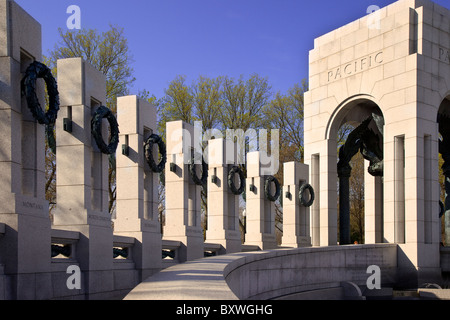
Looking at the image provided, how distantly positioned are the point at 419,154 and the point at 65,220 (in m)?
14.9

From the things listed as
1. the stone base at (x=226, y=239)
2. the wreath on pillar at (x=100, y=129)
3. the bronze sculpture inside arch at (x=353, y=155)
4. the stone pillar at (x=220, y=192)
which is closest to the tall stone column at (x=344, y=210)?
the bronze sculpture inside arch at (x=353, y=155)

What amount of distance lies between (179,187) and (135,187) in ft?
11.9

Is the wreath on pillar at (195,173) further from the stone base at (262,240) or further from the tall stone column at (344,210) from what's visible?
the tall stone column at (344,210)

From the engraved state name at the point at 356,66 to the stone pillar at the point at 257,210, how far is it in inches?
198

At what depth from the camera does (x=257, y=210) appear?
2780 centimetres

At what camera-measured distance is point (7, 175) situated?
36.3 feet

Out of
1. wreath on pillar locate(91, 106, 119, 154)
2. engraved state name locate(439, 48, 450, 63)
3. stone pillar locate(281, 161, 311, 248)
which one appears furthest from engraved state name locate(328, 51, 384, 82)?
wreath on pillar locate(91, 106, 119, 154)

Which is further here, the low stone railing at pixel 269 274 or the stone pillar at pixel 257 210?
the stone pillar at pixel 257 210

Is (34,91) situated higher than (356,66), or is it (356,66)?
(356,66)

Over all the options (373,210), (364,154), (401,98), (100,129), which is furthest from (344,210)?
(100,129)

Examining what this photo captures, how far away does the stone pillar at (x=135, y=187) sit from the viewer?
1712cm

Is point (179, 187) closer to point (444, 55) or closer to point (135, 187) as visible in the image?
point (135, 187)
